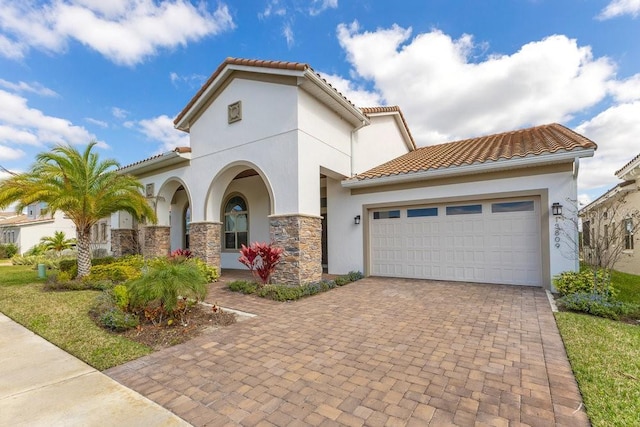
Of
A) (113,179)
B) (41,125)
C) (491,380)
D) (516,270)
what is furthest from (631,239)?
(41,125)

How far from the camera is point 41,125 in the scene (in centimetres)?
2389

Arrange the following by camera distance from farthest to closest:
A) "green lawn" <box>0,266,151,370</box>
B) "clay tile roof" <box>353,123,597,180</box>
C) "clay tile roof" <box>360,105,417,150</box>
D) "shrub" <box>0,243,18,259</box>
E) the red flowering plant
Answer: "shrub" <box>0,243,18,259</box> < "clay tile roof" <box>360,105,417,150</box> < the red flowering plant < "clay tile roof" <box>353,123,597,180</box> < "green lawn" <box>0,266,151,370</box>

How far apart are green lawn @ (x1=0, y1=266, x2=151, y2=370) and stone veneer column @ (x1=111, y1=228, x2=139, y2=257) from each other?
20.8ft

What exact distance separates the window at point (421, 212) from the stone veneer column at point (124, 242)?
15123mm

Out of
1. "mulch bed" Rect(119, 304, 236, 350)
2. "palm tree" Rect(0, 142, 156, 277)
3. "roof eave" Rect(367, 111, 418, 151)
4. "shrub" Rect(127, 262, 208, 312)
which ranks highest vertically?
"roof eave" Rect(367, 111, 418, 151)

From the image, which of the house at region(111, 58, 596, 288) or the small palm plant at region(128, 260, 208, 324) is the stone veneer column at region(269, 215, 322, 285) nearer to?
the house at region(111, 58, 596, 288)

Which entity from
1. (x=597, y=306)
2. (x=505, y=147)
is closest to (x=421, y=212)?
(x=505, y=147)

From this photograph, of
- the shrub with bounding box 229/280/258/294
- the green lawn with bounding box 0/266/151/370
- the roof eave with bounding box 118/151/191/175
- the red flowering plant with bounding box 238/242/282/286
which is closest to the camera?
the green lawn with bounding box 0/266/151/370

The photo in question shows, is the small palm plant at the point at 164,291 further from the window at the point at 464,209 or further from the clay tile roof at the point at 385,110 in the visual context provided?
the clay tile roof at the point at 385,110

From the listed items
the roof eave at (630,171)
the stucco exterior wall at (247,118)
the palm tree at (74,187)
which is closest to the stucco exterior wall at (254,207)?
the stucco exterior wall at (247,118)

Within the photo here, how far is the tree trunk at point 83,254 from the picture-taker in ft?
36.2

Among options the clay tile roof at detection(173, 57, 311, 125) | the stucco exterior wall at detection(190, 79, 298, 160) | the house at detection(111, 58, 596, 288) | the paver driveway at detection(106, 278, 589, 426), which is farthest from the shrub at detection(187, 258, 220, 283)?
the clay tile roof at detection(173, 57, 311, 125)

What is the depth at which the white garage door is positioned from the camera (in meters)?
9.40

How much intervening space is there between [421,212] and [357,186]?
8.61ft
